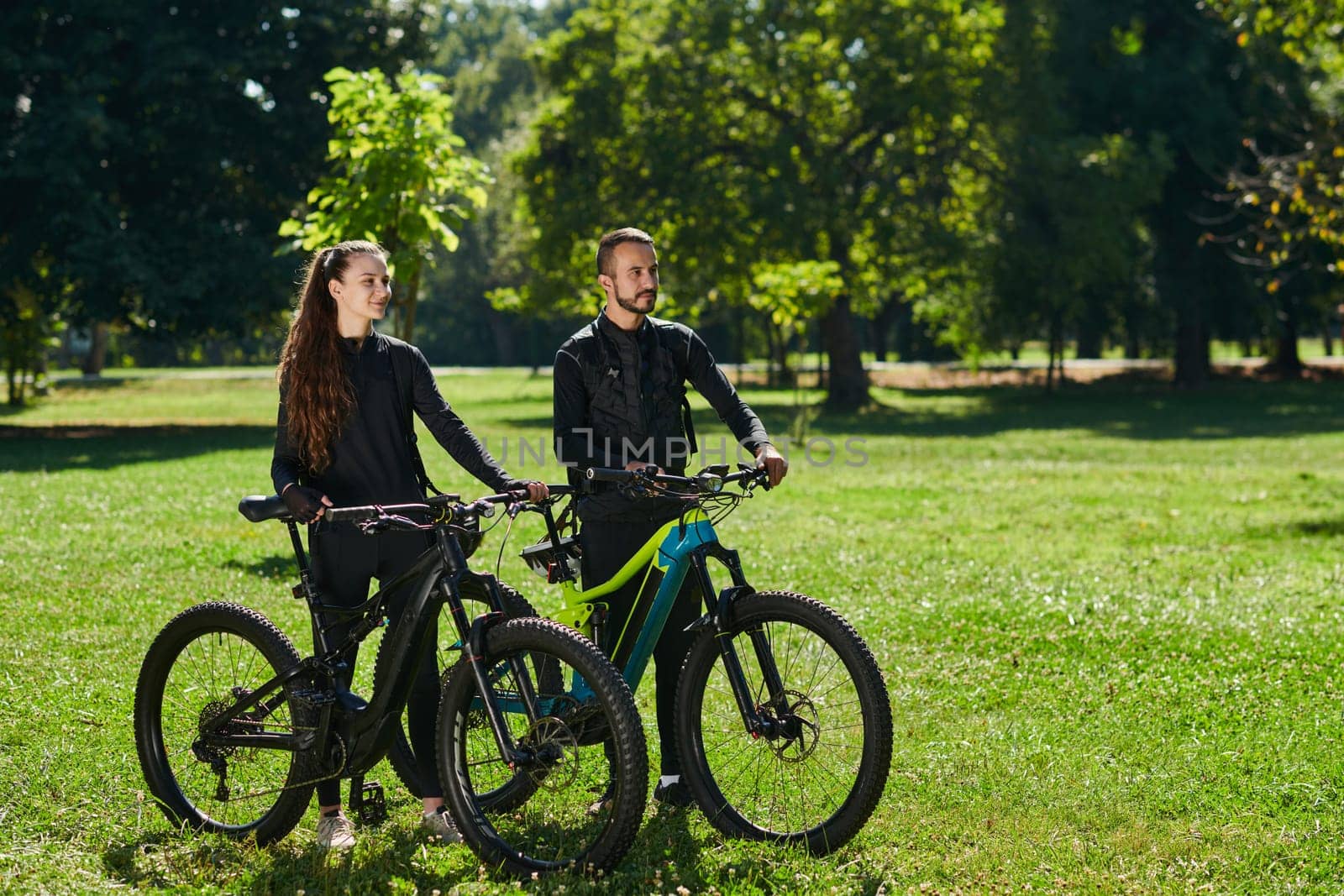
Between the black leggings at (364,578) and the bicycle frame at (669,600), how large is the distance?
50 centimetres

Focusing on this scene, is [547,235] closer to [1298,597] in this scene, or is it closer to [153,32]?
[153,32]

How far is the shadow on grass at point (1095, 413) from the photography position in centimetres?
2675

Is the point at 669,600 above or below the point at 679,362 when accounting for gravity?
below

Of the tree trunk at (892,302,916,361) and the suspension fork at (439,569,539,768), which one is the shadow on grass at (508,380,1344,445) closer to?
the suspension fork at (439,569,539,768)

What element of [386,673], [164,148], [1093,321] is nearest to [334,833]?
[386,673]

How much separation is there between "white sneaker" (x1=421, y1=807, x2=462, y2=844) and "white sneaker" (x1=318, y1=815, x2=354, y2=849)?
26 centimetres

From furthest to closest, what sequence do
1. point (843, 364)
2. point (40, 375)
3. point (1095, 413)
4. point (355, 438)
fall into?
point (40, 375) < point (843, 364) < point (1095, 413) < point (355, 438)

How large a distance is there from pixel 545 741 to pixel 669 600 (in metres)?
0.64

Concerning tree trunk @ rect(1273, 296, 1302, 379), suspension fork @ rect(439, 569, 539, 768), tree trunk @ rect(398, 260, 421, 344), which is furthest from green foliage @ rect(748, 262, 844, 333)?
suspension fork @ rect(439, 569, 539, 768)

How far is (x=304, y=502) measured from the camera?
4281 millimetres

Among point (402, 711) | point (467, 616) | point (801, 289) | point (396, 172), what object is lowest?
point (402, 711)

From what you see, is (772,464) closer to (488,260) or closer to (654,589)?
(654,589)

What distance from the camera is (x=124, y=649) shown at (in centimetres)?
761

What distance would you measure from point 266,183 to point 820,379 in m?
20.6
